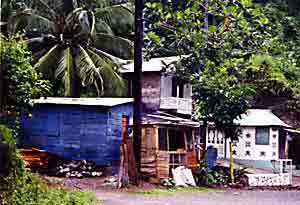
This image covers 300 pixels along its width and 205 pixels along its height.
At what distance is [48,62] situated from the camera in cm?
2170

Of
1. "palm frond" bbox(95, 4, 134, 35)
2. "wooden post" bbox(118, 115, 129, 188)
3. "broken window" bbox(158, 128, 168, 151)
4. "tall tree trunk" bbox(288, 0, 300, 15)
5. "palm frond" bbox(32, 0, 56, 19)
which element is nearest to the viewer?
"wooden post" bbox(118, 115, 129, 188)

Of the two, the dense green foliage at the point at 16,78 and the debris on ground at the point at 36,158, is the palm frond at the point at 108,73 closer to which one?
the debris on ground at the point at 36,158

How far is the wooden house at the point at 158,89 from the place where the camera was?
2444 cm

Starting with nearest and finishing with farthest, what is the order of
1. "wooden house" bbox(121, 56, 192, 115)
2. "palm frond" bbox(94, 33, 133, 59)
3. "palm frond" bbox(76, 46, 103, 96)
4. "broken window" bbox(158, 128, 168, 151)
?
"broken window" bbox(158, 128, 168, 151), "palm frond" bbox(76, 46, 103, 96), "palm frond" bbox(94, 33, 133, 59), "wooden house" bbox(121, 56, 192, 115)

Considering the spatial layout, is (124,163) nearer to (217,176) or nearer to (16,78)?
(16,78)

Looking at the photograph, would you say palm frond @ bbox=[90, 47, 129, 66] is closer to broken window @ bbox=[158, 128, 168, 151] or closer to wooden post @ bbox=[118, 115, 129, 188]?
broken window @ bbox=[158, 128, 168, 151]

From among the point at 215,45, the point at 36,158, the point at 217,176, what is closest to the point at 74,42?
the point at 215,45

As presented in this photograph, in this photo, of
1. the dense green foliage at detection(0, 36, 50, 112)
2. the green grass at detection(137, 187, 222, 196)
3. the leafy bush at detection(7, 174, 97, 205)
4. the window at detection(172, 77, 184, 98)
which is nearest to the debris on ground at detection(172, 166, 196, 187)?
the green grass at detection(137, 187, 222, 196)

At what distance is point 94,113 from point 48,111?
1.75 metres

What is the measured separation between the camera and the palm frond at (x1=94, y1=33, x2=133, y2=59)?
78.4ft

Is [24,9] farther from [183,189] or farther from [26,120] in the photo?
[183,189]

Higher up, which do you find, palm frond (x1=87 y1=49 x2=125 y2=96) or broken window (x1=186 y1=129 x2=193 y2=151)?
palm frond (x1=87 y1=49 x2=125 y2=96)

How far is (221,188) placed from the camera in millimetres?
17031

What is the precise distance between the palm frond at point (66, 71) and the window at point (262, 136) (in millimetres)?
9115
